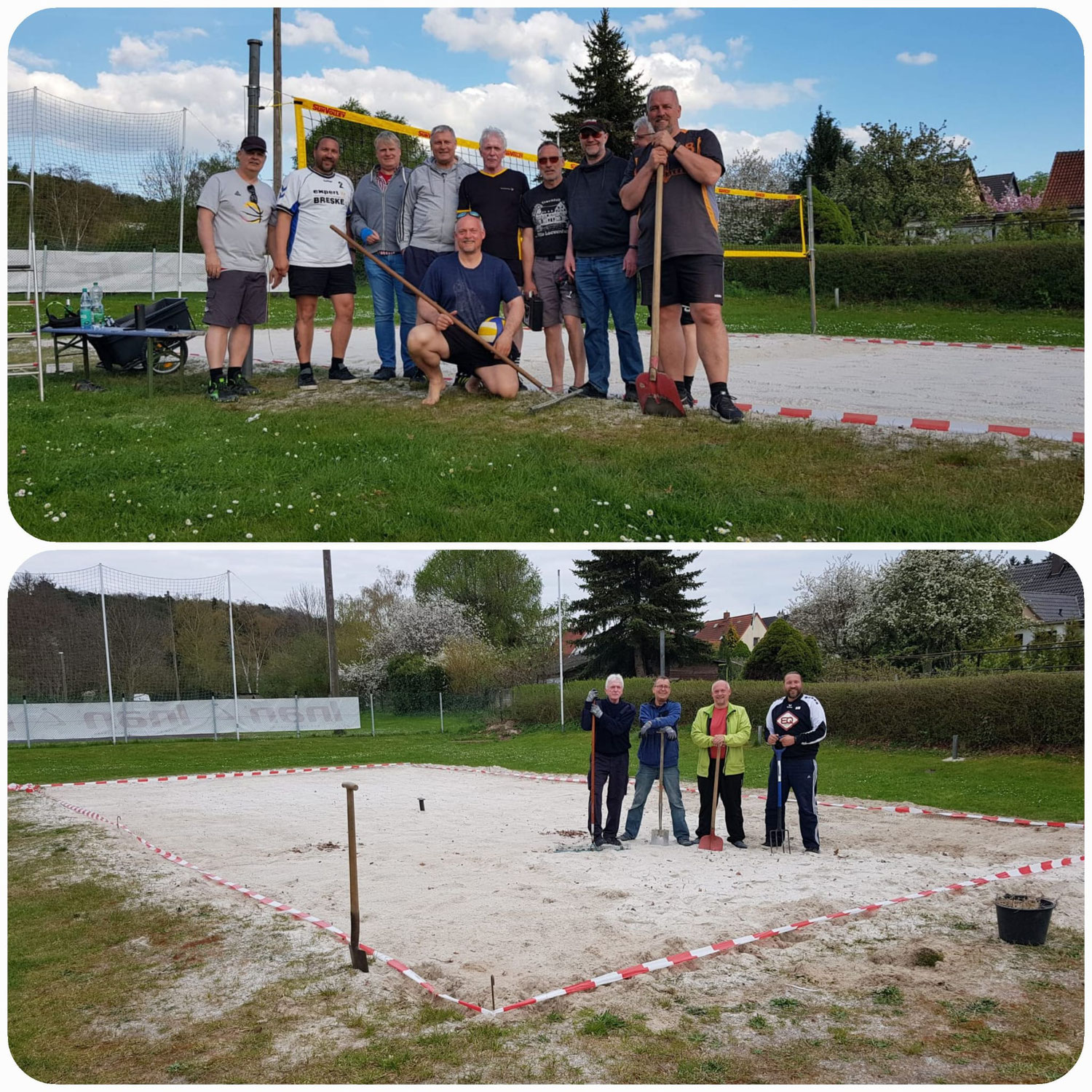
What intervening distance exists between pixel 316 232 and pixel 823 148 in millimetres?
29332

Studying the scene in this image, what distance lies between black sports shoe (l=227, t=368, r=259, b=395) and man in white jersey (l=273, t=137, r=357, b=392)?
32.1 inches

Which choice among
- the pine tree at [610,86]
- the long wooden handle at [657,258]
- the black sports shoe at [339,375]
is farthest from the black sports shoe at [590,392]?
the pine tree at [610,86]

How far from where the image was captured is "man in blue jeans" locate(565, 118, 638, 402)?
7762mm

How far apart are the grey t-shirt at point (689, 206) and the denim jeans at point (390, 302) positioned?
2.49m

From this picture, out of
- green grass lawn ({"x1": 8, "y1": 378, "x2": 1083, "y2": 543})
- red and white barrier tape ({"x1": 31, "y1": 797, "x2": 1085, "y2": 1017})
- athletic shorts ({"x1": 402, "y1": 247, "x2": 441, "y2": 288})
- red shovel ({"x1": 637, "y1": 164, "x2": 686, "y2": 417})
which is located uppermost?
athletic shorts ({"x1": 402, "y1": 247, "x2": 441, "y2": 288})

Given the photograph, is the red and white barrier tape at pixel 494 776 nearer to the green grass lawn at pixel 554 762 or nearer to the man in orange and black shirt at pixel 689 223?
the green grass lawn at pixel 554 762

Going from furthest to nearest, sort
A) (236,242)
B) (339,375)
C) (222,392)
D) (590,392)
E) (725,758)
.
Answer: (339,375), (222,392), (236,242), (590,392), (725,758)

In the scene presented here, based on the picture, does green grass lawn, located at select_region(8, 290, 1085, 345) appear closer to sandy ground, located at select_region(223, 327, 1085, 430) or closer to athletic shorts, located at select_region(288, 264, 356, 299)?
sandy ground, located at select_region(223, 327, 1085, 430)

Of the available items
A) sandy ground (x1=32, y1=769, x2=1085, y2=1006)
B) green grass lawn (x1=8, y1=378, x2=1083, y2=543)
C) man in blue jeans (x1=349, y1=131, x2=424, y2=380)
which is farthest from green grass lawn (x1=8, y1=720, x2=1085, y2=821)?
man in blue jeans (x1=349, y1=131, x2=424, y2=380)

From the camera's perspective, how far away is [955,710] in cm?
1146

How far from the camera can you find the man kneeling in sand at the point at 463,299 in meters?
8.07

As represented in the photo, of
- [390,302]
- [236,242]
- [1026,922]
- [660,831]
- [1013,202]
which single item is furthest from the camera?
[1013,202]

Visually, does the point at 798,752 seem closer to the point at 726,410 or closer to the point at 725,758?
the point at 725,758

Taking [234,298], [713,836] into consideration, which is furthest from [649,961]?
[234,298]
